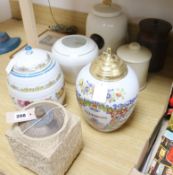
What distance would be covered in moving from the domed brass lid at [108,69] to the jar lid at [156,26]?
10.6 inches

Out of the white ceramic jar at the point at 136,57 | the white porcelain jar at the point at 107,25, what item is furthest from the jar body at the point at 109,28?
the white ceramic jar at the point at 136,57

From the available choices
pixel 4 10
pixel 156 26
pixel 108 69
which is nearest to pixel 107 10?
pixel 156 26

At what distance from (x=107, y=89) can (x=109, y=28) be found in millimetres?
319

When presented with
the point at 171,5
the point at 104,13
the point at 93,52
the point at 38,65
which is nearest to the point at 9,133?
the point at 38,65

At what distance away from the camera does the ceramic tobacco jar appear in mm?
545

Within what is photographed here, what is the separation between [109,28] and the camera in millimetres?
794

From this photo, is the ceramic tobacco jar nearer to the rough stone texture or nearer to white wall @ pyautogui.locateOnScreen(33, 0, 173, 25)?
the rough stone texture

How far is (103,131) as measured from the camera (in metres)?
0.65

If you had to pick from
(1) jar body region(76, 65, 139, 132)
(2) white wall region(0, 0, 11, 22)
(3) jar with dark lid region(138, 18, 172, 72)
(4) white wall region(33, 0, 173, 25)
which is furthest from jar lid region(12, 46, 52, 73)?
(2) white wall region(0, 0, 11, 22)

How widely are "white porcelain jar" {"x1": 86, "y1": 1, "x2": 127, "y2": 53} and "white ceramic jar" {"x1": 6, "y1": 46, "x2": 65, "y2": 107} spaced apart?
0.23m

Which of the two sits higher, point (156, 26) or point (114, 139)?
point (156, 26)

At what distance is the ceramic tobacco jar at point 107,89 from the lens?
0.54 meters

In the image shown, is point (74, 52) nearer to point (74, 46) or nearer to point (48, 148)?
point (74, 46)

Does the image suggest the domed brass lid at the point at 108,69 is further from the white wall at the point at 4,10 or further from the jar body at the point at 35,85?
the white wall at the point at 4,10
